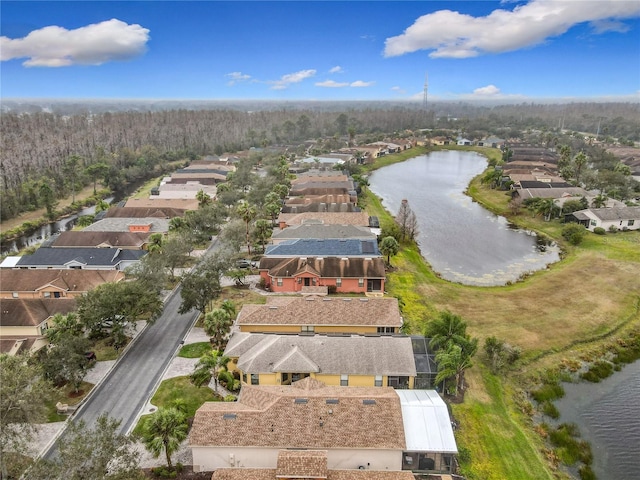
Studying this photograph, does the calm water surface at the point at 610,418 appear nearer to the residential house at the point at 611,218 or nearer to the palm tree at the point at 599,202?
the residential house at the point at 611,218

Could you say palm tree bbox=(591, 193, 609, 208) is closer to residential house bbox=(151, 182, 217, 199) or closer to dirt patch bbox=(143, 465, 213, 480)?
residential house bbox=(151, 182, 217, 199)

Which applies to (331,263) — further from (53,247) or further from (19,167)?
(19,167)

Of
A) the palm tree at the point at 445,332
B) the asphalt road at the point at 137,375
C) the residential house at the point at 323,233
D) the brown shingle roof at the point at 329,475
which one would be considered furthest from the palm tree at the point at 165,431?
the residential house at the point at 323,233

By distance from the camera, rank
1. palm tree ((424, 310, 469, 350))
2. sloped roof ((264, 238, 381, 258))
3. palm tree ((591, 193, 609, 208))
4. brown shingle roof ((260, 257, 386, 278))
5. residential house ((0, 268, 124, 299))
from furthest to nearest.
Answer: palm tree ((591, 193, 609, 208))
sloped roof ((264, 238, 381, 258))
brown shingle roof ((260, 257, 386, 278))
residential house ((0, 268, 124, 299))
palm tree ((424, 310, 469, 350))

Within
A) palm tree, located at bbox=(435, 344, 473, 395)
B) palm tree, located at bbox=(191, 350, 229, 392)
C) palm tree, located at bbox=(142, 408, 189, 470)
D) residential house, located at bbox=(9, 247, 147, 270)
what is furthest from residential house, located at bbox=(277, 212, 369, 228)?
palm tree, located at bbox=(142, 408, 189, 470)

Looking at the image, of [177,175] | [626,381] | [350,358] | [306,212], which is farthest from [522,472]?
[177,175]

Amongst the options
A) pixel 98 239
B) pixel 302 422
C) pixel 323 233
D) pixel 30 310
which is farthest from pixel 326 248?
pixel 98 239
